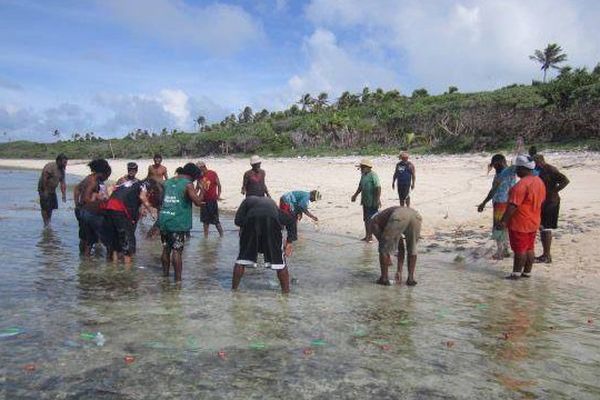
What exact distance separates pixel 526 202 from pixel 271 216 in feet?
12.5

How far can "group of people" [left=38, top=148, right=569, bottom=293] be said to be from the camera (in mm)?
7449

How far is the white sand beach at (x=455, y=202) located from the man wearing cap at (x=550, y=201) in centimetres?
43

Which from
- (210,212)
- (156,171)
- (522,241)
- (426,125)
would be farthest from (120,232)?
(426,125)

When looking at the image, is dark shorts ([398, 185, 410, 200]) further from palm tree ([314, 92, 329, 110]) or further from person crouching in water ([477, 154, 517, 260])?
palm tree ([314, 92, 329, 110])

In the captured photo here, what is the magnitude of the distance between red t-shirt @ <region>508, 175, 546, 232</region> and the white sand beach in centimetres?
112

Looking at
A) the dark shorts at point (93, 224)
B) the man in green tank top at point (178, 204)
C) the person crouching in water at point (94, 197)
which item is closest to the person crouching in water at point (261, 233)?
the man in green tank top at point (178, 204)

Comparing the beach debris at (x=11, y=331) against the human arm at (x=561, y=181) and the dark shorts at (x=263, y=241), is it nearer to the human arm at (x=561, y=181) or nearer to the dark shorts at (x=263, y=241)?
the dark shorts at (x=263, y=241)

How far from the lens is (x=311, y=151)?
36344 mm

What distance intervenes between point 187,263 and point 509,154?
54.3 feet

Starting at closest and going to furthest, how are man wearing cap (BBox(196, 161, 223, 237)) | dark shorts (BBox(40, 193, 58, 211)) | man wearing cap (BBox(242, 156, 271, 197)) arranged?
man wearing cap (BBox(242, 156, 271, 197))
man wearing cap (BBox(196, 161, 223, 237))
dark shorts (BBox(40, 193, 58, 211))

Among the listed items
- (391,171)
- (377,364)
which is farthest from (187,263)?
(391,171)

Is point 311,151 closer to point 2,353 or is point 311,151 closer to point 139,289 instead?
point 139,289

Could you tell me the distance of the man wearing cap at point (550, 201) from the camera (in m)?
9.23

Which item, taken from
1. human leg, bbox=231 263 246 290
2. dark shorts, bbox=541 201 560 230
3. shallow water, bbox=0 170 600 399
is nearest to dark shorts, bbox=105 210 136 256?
shallow water, bbox=0 170 600 399
